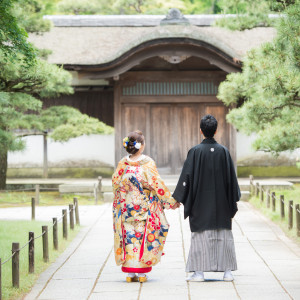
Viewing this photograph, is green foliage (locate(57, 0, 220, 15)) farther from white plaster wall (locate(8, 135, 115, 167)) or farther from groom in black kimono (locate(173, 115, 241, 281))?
groom in black kimono (locate(173, 115, 241, 281))

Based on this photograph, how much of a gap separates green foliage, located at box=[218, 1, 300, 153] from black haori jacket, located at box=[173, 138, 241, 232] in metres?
2.87

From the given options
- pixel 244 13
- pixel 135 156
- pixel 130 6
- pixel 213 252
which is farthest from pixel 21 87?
pixel 130 6

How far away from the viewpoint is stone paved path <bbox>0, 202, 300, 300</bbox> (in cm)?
596

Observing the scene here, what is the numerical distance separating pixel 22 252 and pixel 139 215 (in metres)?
2.60

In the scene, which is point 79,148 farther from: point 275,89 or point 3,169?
point 275,89

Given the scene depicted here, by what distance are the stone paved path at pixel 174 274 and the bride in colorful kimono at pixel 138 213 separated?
259mm

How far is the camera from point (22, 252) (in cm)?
841

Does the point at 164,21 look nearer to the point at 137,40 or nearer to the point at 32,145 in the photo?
the point at 137,40

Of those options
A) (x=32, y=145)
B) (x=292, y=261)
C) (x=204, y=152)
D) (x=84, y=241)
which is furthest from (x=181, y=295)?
(x=32, y=145)

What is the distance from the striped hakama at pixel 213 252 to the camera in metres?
6.35

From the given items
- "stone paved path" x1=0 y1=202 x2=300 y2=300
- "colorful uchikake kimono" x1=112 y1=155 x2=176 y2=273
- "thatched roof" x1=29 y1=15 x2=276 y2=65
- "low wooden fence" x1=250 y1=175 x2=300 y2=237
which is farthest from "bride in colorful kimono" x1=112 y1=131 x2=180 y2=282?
"thatched roof" x1=29 y1=15 x2=276 y2=65

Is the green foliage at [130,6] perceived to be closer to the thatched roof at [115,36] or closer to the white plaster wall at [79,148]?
the thatched roof at [115,36]

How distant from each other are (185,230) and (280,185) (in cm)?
596

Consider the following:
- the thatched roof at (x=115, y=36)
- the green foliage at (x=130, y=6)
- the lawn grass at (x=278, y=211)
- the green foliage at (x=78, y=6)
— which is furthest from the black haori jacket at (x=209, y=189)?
the green foliage at (x=78, y=6)
